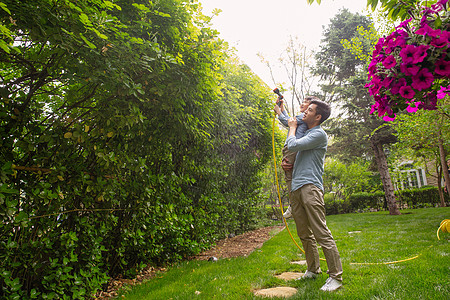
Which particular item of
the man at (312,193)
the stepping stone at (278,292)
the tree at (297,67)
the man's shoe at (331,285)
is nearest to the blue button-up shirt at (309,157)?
the man at (312,193)

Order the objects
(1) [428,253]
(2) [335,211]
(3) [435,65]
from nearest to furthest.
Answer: (3) [435,65], (1) [428,253], (2) [335,211]

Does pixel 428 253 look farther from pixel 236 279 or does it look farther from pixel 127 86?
pixel 127 86

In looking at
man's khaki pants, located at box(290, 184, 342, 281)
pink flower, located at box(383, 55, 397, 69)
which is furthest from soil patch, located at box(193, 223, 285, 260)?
pink flower, located at box(383, 55, 397, 69)

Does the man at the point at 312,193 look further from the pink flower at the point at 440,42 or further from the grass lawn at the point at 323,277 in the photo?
the pink flower at the point at 440,42

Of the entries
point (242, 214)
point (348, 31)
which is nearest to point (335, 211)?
point (242, 214)

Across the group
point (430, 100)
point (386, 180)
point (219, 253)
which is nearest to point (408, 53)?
point (430, 100)

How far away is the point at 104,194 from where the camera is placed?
8.35 ft

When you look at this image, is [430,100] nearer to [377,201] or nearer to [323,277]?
[323,277]

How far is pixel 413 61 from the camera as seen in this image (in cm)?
119

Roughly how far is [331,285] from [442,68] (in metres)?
1.90

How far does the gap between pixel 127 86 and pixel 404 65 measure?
76.1 inches

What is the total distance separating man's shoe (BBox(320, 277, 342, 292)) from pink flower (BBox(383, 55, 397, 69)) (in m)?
1.87

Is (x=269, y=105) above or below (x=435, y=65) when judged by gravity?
above

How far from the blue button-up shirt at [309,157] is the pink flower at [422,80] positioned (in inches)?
51.3
